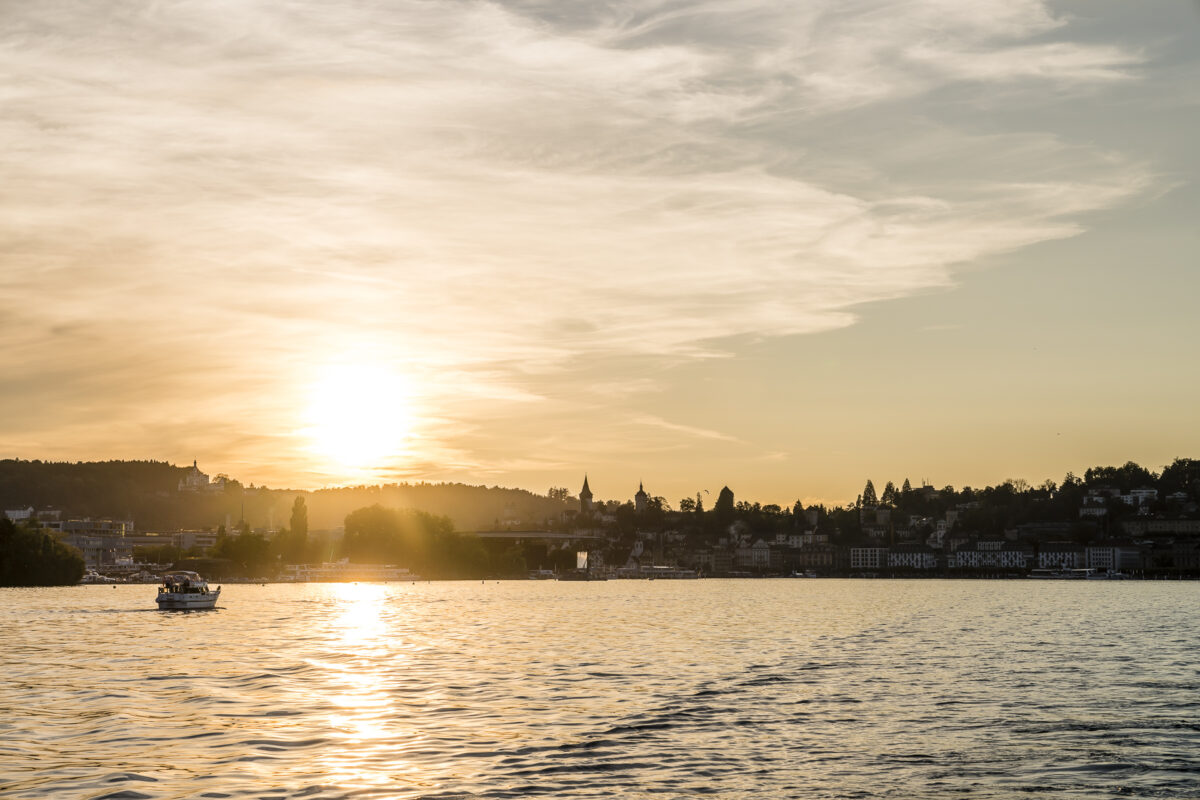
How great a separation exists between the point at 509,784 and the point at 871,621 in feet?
287

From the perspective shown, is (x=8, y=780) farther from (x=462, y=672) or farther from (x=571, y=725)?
(x=462, y=672)

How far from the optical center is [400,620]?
11719 centimetres

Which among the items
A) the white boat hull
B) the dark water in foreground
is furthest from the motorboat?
the dark water in foreground

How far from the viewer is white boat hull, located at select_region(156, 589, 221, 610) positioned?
136625 mm

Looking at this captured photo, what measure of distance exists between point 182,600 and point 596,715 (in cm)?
10221

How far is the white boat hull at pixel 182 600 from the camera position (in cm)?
13662

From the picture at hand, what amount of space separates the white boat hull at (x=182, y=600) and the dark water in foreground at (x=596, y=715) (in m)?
45.8

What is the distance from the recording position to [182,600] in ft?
450

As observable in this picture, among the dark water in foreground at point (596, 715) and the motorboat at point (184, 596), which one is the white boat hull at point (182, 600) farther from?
the dark water in foreground at point (596, 715)

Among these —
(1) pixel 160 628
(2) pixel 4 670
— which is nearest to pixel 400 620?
(1) pixel 160 628

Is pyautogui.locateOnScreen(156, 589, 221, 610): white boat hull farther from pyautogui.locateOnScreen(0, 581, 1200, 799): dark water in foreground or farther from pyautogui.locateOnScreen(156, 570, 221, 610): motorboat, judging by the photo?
pyautogui.locateOnScreen(0, 581, 1200, 799): dark water in foreground

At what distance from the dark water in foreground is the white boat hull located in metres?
45.8

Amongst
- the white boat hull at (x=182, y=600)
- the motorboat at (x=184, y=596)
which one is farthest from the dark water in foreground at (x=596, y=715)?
the motorboat at (x=184, y=596)

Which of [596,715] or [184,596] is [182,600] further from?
[596,715]
